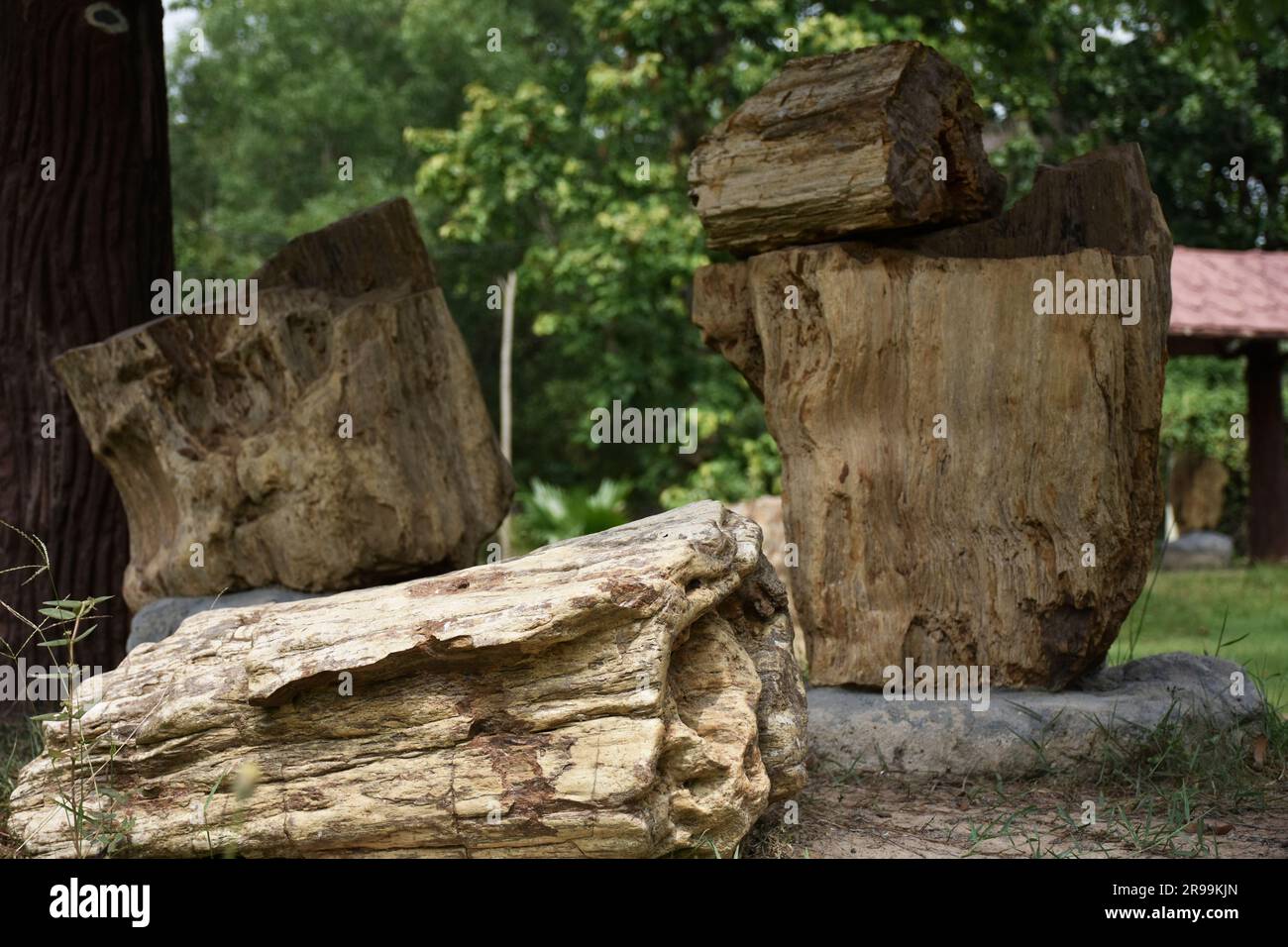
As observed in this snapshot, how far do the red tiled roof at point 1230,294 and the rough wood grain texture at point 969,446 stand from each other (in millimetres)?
9566

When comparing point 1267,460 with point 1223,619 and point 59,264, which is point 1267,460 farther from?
point 59,264

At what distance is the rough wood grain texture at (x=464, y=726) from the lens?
11.6 ft

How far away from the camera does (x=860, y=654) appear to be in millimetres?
5305

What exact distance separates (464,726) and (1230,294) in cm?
1312

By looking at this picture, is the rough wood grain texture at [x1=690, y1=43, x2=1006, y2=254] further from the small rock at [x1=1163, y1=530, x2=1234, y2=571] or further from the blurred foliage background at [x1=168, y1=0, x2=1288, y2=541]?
the small rock at [x1=1163, y1=530, x2=1234, y2=571]

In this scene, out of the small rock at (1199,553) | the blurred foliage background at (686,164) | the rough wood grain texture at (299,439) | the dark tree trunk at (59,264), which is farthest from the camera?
the blurred foliage background at (686,164)

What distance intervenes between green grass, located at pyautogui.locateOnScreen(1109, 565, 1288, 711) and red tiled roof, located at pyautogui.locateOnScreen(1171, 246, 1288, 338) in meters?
2.54

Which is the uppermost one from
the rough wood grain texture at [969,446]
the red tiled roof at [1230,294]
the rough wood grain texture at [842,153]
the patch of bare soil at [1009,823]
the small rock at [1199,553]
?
the red tiled roof at [1230,294]

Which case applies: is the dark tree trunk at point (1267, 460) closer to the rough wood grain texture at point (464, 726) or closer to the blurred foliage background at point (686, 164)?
the blurred foliage background at point (686, 164)

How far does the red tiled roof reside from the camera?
14.2m

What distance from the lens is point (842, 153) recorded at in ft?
16.6

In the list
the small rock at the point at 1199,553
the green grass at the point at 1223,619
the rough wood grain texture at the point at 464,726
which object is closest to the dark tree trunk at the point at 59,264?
the rough wood grain texture at the point at 464,726

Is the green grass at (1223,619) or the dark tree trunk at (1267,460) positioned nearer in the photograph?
the green grass at (1223,619)

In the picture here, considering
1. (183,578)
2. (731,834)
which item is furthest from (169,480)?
(731,834)
